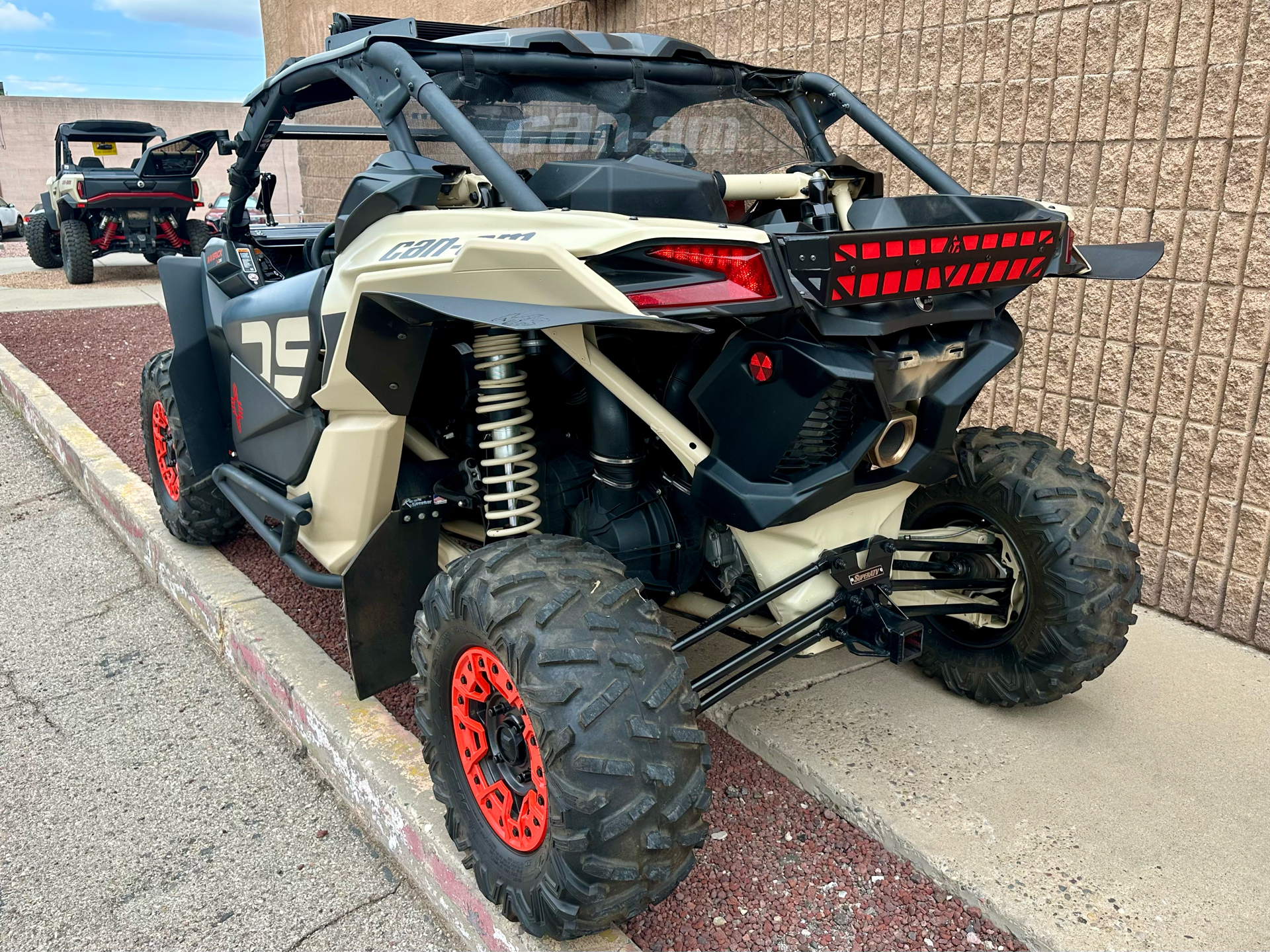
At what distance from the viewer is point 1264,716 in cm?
340

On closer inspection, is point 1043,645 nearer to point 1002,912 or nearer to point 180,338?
point 1002,912

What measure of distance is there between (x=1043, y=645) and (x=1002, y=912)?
3.04ft

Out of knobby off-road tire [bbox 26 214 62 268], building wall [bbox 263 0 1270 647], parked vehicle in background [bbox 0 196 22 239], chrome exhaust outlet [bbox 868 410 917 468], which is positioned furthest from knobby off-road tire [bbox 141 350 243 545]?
parked vehicle in background [bbox 0 196 22 239]

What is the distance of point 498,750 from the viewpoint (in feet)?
8.18

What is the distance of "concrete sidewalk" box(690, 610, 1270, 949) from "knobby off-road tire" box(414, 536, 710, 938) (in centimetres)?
88

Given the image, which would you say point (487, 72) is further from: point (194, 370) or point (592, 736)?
point (194, 370)

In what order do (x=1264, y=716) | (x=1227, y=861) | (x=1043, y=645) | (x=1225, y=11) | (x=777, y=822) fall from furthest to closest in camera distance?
(x=1225, y=11), (x=1264, y=716), (x=1043, y=645), (x=777, y=822), (x=1227, y=861)

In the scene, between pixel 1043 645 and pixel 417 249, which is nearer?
pixel 417 249

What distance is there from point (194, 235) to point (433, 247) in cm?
1516

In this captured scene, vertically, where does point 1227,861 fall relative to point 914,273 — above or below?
below

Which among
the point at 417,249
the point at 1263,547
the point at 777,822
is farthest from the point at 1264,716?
the point at 417,249

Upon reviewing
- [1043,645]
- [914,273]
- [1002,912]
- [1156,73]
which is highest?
[1156,73]

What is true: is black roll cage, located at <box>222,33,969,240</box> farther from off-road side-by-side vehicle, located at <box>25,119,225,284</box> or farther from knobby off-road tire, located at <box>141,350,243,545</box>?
off-road side-by-side vehicle, located at <box>25,119,225,284</box>

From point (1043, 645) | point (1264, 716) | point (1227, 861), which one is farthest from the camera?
point (1264, 716)
